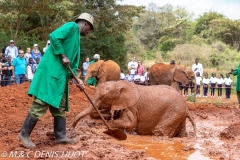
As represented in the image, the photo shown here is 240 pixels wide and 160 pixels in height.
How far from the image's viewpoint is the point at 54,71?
546 centimetres

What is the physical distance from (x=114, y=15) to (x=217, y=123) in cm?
1680

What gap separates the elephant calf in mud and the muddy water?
347 mm

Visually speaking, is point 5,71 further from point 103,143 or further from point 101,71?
point 103,143

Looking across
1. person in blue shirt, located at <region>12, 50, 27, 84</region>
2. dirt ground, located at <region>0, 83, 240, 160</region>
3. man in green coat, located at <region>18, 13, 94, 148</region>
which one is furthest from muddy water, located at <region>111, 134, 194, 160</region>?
person in blue shirt, located at <region>12, 50, 27, 84</region>

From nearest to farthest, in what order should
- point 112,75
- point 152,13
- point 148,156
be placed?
point 148,156
point 112,75
point 152,13

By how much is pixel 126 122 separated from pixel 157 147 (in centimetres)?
106

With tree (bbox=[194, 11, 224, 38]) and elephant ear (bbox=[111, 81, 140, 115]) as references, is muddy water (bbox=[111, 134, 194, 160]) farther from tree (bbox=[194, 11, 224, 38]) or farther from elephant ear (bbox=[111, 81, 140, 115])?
tree (bbox=[194, 11, 224, 38])

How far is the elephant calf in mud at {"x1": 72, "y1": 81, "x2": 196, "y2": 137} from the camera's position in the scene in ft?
24.8

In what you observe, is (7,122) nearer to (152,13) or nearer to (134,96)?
(134,96)

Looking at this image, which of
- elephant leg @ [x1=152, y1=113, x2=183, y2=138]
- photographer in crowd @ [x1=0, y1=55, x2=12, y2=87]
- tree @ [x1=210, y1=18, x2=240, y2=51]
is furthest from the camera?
tree @ [x1=210, y1=18, x2=240, y2=51]

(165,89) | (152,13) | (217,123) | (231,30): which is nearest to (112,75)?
(217,123)

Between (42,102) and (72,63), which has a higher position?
(72,63)

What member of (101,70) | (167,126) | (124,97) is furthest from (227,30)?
(124,97)

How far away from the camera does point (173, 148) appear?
21.8 ft
